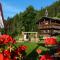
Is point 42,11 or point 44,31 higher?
point 42,11

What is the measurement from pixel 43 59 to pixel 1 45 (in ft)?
1.64

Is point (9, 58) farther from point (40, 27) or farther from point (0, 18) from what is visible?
point (40, 27)

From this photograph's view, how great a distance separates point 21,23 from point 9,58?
46.7m

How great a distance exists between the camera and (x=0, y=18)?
338cm

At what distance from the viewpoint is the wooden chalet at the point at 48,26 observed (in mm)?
45562

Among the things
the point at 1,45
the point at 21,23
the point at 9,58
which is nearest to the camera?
the point at 9,58

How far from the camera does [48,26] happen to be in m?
46.9

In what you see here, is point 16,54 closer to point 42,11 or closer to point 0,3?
point 0,3

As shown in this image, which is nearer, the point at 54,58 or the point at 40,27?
the point at 54,58

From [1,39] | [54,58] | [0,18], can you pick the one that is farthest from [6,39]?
[54,58]

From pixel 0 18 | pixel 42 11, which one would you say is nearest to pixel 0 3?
pixel 0 18

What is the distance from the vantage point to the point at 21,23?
50.0 meters

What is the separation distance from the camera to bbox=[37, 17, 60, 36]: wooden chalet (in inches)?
1794

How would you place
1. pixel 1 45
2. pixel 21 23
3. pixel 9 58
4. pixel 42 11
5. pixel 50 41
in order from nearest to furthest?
1. pixel 9 58
2. pixel 1 45
3. pixel 50 41
4. pixel 21 23
5. pixel 42 11
